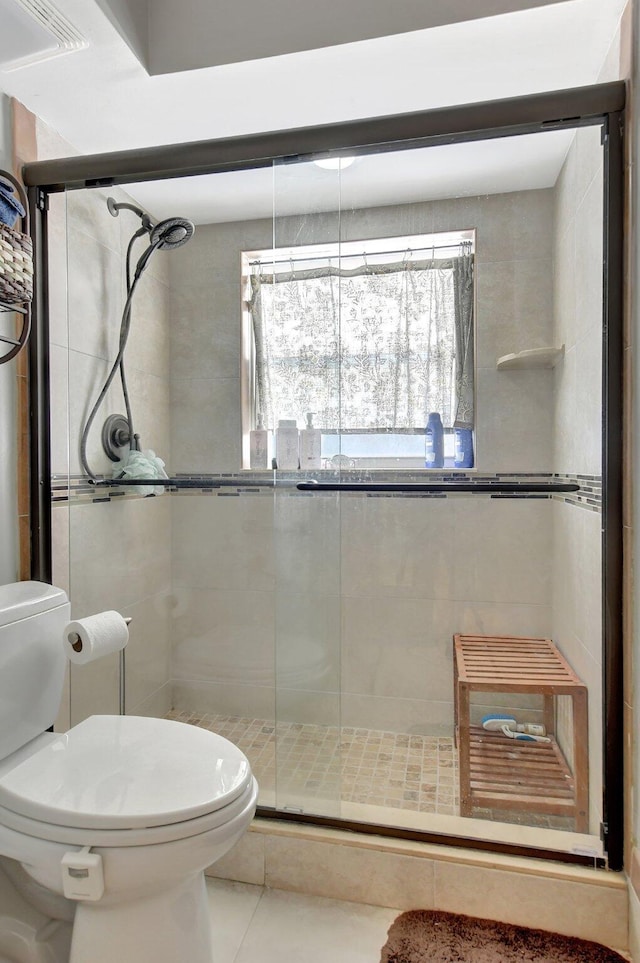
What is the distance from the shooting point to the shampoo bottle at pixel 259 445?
5.83ft

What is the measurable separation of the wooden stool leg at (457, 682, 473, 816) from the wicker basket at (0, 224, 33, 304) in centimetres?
151

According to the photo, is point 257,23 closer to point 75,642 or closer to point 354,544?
point 354,544

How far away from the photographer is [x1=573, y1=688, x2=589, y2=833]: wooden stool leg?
1424mm

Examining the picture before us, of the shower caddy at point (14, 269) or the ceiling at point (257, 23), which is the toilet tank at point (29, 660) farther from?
the ceiling at point (257, 23)

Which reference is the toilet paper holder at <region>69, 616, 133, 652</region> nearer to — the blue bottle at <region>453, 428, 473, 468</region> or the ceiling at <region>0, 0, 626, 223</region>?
the blue bottle at <region>453, 428, 473, 468</region>

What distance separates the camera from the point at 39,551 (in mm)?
1679

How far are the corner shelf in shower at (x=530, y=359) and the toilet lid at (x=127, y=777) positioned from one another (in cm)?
125

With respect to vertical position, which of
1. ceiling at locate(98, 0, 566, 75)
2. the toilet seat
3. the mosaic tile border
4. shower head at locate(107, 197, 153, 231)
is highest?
ceiling at locate(98, 0, 566, 75)

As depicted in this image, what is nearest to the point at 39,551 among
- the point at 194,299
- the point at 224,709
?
the point at 224,709

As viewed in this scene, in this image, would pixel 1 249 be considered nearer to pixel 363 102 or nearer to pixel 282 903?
pixel 363 102

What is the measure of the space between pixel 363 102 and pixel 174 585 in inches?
66.6

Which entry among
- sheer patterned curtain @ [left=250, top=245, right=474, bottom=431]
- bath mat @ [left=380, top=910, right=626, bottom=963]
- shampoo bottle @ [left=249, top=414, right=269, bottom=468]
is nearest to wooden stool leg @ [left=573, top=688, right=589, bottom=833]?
bath mat @ [left=380, top=910, right=626, bottom=963]

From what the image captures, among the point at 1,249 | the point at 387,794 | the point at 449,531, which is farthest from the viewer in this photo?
the point at 449,531

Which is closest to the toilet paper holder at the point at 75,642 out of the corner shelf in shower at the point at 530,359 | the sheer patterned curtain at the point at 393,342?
the sheer patterned curtain at the point at 393,342
